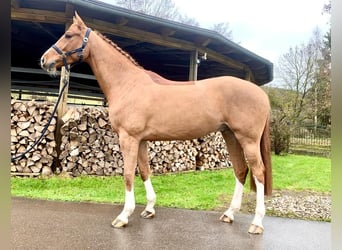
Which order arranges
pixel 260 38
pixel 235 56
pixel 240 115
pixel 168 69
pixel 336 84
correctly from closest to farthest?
1. pixel 336 84
2. pixel 240 115
3. pixel 235 56
4. pixel 168 69
5. pixel 260 38

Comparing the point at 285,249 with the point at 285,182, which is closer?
the point at 285,249

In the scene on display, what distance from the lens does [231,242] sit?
2.71 meters

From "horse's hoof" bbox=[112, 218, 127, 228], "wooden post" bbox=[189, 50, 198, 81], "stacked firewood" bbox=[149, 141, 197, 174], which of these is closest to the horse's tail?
"horse's hoof" bbox=[112, 218, 127, 228]

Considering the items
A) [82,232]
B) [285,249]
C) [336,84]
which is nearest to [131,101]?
[82,232]

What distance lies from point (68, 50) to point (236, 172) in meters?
2.27

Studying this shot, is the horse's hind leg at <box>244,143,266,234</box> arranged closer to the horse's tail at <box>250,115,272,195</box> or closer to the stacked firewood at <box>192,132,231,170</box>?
the horse's tail at <box>250,115,272,195</box>

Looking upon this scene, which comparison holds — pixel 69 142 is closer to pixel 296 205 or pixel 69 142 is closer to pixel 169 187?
pixel 169 187

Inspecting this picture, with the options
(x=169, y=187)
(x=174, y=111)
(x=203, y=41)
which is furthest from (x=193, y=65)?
(x=174, y=111)

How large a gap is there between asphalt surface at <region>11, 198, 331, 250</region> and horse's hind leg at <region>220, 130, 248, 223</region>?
0.41 feet

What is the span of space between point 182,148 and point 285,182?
86.9 inches

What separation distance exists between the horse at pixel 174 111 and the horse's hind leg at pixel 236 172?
0.18 meters

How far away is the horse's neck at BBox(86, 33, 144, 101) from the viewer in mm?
3281

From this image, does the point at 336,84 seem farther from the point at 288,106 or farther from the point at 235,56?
the point at 288,106

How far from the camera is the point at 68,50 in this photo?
3195mm
